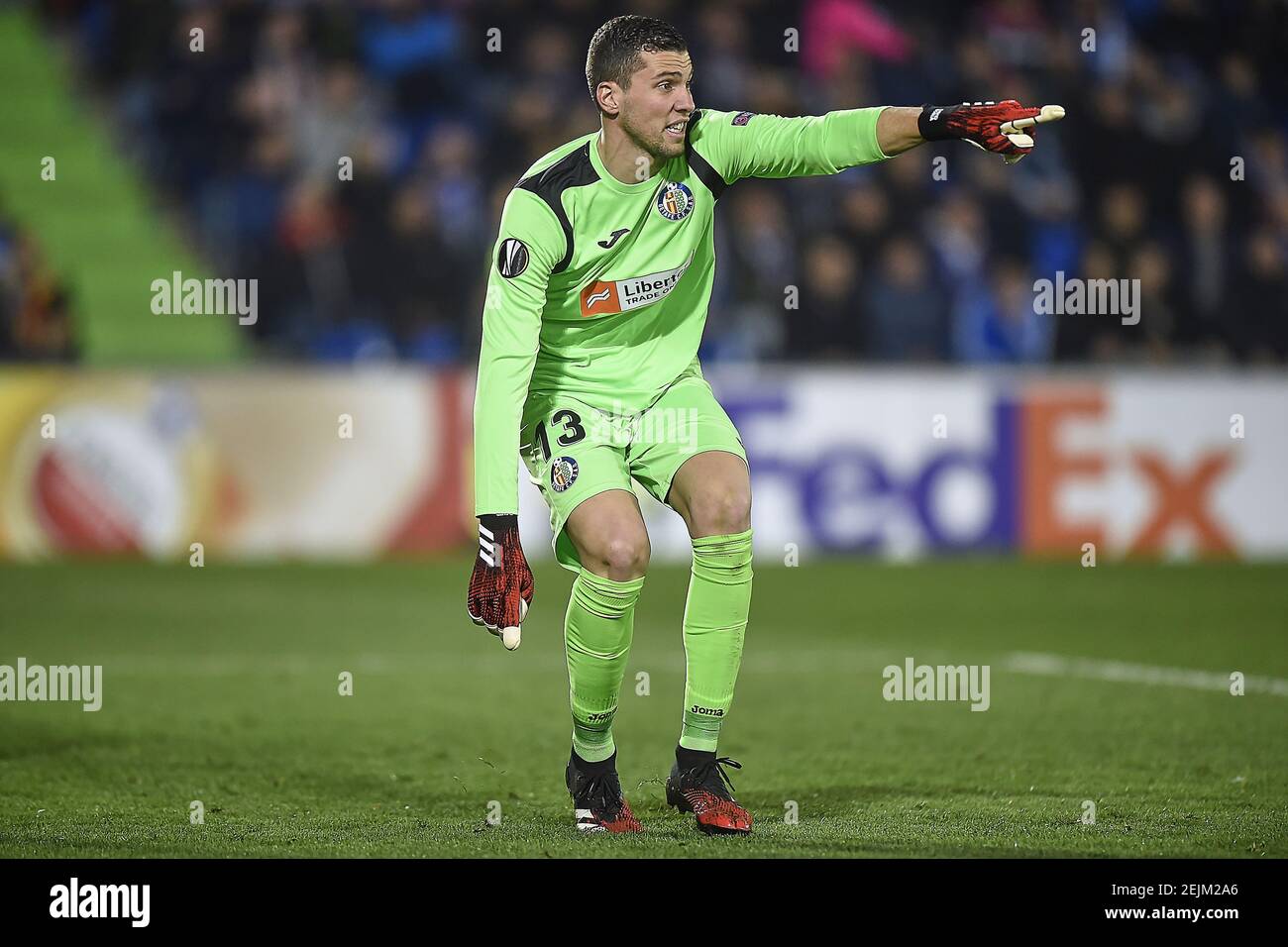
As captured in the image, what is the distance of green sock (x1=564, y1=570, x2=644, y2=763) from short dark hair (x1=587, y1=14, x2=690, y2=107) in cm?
149

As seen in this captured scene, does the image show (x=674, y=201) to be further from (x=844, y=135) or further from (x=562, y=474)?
(x=562, y=474)

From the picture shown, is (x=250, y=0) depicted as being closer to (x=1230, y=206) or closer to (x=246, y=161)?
(x=246, y=161)

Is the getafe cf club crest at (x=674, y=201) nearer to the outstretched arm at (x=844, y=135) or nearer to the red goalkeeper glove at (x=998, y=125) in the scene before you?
the outstretched arm at (x=844, y=135)

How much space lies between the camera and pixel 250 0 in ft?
57.9

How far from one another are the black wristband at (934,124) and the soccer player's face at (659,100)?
0.69 m

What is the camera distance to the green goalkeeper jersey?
541 centimetres

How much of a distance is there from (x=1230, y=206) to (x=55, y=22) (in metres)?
11.7

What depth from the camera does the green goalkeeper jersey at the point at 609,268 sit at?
5.41 meters

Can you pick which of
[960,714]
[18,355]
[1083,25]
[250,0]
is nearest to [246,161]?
[250,0]

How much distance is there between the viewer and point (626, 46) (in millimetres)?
5449

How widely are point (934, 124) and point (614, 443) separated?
137 centimetres

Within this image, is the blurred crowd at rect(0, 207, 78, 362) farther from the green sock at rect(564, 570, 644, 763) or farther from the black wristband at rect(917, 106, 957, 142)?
the black wristband at rect(917, 106, 957, 142)
